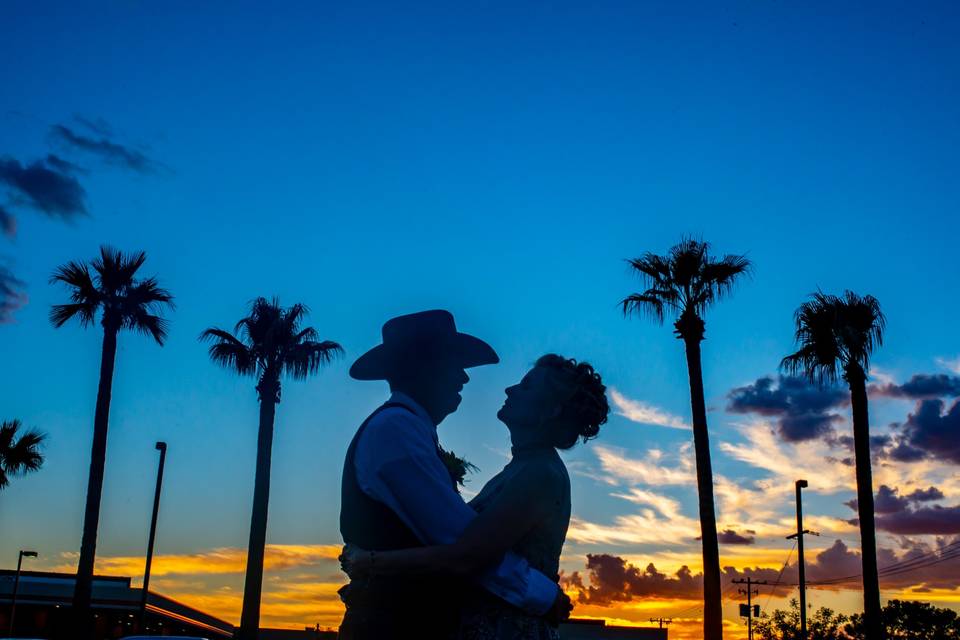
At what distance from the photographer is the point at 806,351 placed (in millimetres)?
26875

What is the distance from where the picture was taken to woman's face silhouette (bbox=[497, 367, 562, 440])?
3777 mm

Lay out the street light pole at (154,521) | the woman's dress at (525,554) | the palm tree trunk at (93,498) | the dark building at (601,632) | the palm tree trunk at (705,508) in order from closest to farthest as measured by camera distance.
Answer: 1. the woman's dress at (525,554)
2. the palm tree trunk at (705,508)
3. the palm tree trunk at (93,498)
4. the street light pole at (154,521)
5. the dark building at (601,632)

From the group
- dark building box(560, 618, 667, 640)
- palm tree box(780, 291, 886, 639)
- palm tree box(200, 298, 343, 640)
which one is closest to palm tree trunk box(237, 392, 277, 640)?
palm tree box(200, 298, 343, 640)

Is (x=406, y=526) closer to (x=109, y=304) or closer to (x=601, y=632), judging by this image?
(x=109, y=304)

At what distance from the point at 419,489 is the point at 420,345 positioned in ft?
2.23

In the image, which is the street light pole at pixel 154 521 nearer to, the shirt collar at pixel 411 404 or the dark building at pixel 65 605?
the dark building at pixel 65 605

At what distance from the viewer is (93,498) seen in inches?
1125

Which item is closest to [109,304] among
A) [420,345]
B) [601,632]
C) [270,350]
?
[270,350]

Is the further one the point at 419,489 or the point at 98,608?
the point at 98,608

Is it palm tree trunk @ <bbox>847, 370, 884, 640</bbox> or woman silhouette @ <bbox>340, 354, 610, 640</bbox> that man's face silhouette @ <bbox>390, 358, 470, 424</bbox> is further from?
palm tree trunk @ <bbox>847, 370, 884, 640</bbox>

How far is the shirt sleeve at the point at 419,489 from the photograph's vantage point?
10.4 feet

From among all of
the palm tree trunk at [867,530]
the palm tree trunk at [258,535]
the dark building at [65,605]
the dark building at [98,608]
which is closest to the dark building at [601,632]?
the dark building at [98,608]

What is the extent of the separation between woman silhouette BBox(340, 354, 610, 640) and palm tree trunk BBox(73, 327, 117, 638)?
90.1 ft

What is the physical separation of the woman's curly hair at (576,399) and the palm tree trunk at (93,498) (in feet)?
90.3
